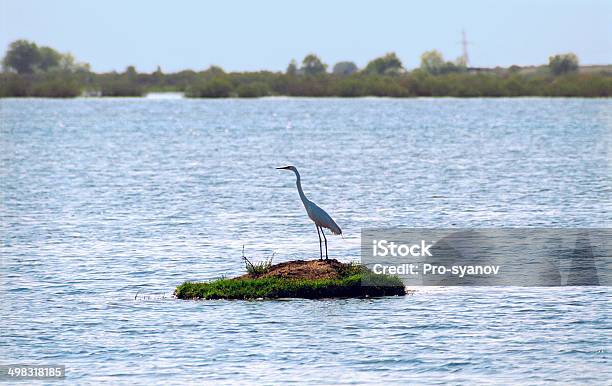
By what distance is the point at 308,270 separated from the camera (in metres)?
27.6

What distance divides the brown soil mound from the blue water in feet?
2.24

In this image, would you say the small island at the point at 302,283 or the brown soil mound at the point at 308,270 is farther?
the brown soil mound at the point at 308,270

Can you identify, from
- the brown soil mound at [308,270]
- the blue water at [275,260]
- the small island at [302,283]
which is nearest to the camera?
the blue water at [275,260]

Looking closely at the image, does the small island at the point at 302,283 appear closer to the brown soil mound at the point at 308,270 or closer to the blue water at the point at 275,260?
the brown soil mound at the point at 308,270

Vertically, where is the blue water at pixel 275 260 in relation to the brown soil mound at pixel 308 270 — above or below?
below

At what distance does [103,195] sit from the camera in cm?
5909

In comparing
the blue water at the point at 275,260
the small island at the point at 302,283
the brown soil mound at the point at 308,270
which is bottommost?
the blue water at the point at 275,260

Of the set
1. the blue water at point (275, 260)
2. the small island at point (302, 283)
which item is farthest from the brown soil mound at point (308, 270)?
the blue water at point (275, 260)

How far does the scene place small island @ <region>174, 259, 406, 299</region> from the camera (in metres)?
27.2

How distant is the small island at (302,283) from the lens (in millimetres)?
27250

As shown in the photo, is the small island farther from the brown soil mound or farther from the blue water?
the blue water

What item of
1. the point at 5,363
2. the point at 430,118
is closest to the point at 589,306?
the point at 5,363

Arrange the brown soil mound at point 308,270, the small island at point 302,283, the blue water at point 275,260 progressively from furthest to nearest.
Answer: the brown soil mound at point 308,270, the small island at point 302,283, the blue water at point 275,260

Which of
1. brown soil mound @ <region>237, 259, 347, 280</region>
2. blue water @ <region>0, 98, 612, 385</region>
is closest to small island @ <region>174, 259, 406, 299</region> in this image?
brown soil mound @ <region>237, 259, 347, 280</region>
